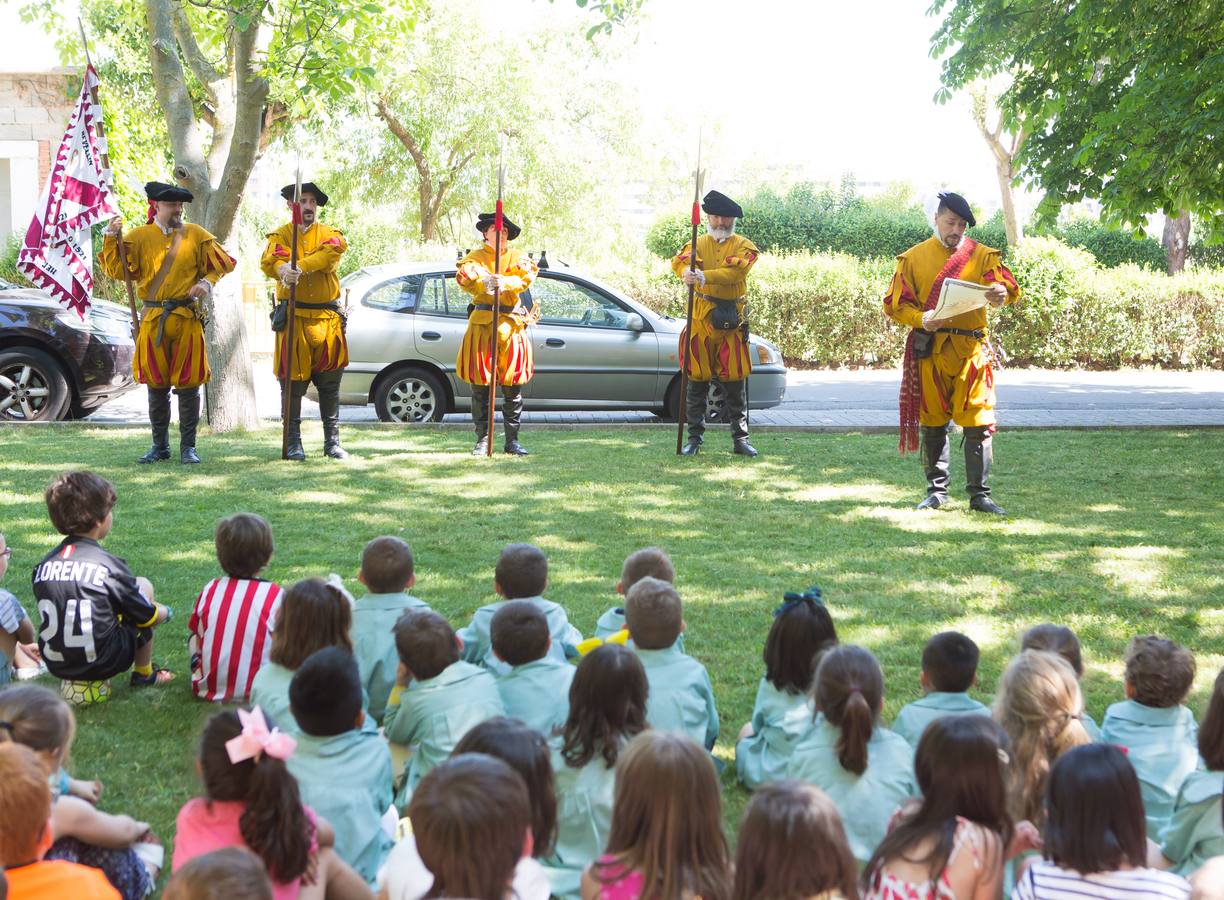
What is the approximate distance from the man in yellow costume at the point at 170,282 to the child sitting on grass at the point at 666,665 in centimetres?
652

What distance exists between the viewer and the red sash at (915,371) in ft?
27.6

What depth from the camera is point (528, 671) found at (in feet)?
14.0

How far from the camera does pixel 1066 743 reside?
3639 millimetres

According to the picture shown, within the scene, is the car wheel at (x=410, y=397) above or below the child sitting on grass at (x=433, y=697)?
above

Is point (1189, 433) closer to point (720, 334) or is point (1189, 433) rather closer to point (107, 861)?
point (720, 334)

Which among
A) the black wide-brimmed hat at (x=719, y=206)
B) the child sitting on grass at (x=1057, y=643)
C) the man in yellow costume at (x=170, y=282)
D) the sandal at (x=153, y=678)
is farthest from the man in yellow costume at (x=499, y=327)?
the child sitting on grass at (x=1057, y=643)

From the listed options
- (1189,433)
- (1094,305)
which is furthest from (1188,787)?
(1094,305)

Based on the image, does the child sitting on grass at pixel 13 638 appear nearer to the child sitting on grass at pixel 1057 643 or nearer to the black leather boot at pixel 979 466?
the child sitting on grass at pixel 1057 643

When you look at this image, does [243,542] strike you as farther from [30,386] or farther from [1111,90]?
[1111,90]

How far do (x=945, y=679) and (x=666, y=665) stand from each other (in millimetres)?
873

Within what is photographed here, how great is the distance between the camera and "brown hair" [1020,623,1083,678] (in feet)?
13.9

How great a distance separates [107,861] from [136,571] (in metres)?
3.69

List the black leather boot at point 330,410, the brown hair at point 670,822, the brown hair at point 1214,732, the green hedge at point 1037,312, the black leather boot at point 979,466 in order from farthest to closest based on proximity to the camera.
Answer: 1. the green hedge at point 1037,312
2. the black leather boot at point 330,410
3. the black leather boot at point 979,466
4. the brown hair at point 1214,732
5. the brown hair at point 670,822


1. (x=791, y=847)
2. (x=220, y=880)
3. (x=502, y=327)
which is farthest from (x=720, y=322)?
(x=220, y=880)
